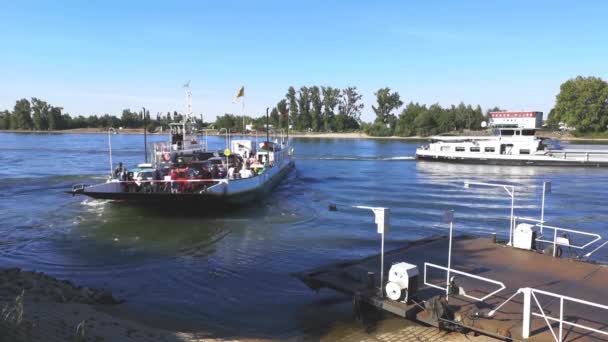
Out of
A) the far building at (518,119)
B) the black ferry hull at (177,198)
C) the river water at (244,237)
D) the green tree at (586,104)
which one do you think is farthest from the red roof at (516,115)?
the green tree at (586,104)

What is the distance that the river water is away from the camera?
11.7 meters

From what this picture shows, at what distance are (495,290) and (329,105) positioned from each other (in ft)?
575

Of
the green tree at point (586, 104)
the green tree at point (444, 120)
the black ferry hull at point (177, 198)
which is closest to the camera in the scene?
the black ferry hull at point (177, 198)

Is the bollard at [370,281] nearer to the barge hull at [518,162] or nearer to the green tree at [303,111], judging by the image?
the barge hull at [518,162]

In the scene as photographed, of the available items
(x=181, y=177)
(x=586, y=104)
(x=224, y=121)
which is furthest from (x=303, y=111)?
(x=181, y=177)

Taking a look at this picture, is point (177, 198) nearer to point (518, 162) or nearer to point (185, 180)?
point (185, 180)

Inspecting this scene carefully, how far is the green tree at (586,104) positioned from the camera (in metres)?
128

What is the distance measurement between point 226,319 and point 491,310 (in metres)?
5.98

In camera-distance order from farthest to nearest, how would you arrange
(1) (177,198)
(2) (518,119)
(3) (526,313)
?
(2) (518,119), (1) (177,198), (3) (526,313)

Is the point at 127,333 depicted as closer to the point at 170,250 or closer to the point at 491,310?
the point at 491,310

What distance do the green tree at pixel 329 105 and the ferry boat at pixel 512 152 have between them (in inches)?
4599

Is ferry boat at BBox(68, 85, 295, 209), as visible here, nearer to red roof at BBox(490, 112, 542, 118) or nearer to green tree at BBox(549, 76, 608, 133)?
red roof at BBox(490, 112, 542, 118)

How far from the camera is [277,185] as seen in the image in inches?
1447

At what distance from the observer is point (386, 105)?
555ft
